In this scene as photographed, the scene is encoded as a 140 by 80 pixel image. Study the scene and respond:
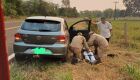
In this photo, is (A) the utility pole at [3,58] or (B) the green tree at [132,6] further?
(B) the green tree at [132,6]

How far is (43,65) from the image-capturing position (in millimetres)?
10258

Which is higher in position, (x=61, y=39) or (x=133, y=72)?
(x=61, y=39)

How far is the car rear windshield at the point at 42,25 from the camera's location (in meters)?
10.4

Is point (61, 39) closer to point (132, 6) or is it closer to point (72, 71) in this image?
point (72, 71)

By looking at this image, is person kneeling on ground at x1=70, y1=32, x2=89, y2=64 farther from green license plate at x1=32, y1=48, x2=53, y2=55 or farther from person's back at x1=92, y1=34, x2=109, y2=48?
green license plate at x1=32, y1=48, x2=53, y2=55

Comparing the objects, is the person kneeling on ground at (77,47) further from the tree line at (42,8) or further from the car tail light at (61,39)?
the tree line at (42,8)

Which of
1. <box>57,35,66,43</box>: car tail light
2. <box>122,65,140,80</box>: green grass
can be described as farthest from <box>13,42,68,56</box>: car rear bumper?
<box>122,65,140,80</box>: green grass

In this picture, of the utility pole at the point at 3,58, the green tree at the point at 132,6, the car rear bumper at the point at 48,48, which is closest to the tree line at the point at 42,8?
the green tree at the point at 132,6

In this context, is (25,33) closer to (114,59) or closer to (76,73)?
(76,73)

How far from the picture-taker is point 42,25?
1052 centimetres

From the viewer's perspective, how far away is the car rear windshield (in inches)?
411

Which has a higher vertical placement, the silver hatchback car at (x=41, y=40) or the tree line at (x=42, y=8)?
the silver hatchback car at (x=41, y=40)

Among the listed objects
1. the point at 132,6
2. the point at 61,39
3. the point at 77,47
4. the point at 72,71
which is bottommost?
the point at 132,6

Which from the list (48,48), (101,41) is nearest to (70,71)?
(48,48)
